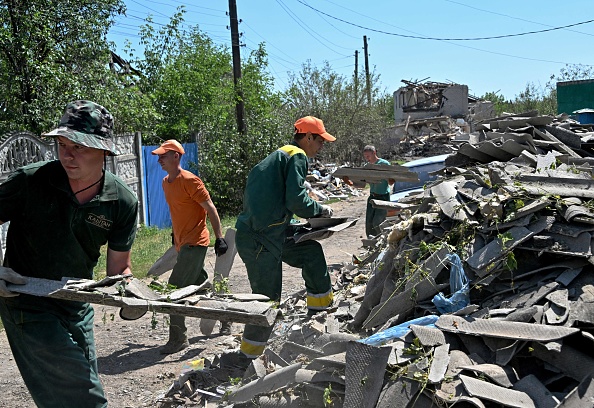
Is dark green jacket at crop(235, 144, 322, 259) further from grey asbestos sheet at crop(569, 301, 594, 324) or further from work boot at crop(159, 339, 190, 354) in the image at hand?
grey asbestos sheet at crop(569, 301, 594, 324)

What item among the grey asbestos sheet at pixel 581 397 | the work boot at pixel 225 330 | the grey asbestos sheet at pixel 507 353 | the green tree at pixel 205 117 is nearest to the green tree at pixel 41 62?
the green tree at pixel 205 117

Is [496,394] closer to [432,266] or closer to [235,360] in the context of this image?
[432,266]

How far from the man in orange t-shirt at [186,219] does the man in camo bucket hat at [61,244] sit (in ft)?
8.84

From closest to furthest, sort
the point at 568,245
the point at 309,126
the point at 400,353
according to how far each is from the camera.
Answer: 1. the point at 400,353
2. the point at 568,245
3. the point at 309,126

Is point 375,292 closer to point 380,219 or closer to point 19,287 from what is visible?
point 19,287

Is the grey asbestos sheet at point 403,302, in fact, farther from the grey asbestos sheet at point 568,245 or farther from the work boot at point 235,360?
the work boot at point 235,360

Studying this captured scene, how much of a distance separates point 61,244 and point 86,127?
0.64 metres

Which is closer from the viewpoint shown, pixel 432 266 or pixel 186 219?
pixel 432 266

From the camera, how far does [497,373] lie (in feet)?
11.1

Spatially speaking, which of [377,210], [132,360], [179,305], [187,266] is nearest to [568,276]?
[179,305]

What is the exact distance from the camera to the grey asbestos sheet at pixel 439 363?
333 centimetres

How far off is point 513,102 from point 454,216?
36487 mm

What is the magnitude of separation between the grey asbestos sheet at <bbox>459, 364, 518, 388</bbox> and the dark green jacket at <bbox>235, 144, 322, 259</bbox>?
2269 mm

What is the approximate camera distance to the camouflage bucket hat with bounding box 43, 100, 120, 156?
3.13 meters
